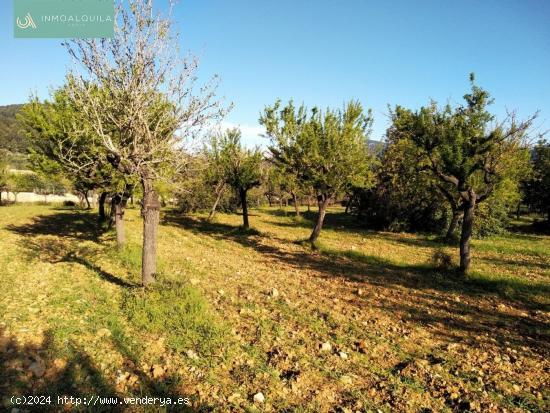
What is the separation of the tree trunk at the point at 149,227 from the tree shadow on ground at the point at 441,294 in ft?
22.8

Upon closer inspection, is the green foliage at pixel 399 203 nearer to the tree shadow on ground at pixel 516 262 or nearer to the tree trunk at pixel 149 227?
the tree shadow on ground at pixel 516 262

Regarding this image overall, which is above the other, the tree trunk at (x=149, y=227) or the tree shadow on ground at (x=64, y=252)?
the tree trunk at (x=149, y=227)

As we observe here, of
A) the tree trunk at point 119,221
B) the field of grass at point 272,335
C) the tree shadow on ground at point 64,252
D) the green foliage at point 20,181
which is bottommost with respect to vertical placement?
the field of grass at point 272,335

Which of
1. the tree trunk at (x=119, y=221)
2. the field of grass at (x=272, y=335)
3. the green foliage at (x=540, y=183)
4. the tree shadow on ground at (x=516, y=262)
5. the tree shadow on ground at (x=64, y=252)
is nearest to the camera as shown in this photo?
the field of grass at (x=272, y=335)

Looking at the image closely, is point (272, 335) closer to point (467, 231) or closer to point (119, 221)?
point (119, 221)

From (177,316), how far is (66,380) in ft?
9.66

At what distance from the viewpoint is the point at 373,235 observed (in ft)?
95.3

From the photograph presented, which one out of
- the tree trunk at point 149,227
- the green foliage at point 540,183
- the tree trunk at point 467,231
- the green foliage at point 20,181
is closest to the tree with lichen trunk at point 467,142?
the tree trunk at point 467,231

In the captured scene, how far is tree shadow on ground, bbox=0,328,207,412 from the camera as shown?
17.9ft

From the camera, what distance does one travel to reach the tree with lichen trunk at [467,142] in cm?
1399

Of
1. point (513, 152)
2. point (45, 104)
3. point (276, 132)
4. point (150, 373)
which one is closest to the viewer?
point (150, 373)

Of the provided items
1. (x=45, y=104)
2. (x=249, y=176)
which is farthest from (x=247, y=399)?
(x=249, y=176)

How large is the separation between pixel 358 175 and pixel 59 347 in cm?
1673

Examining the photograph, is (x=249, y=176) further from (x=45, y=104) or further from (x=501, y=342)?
(x=501, y=342)
